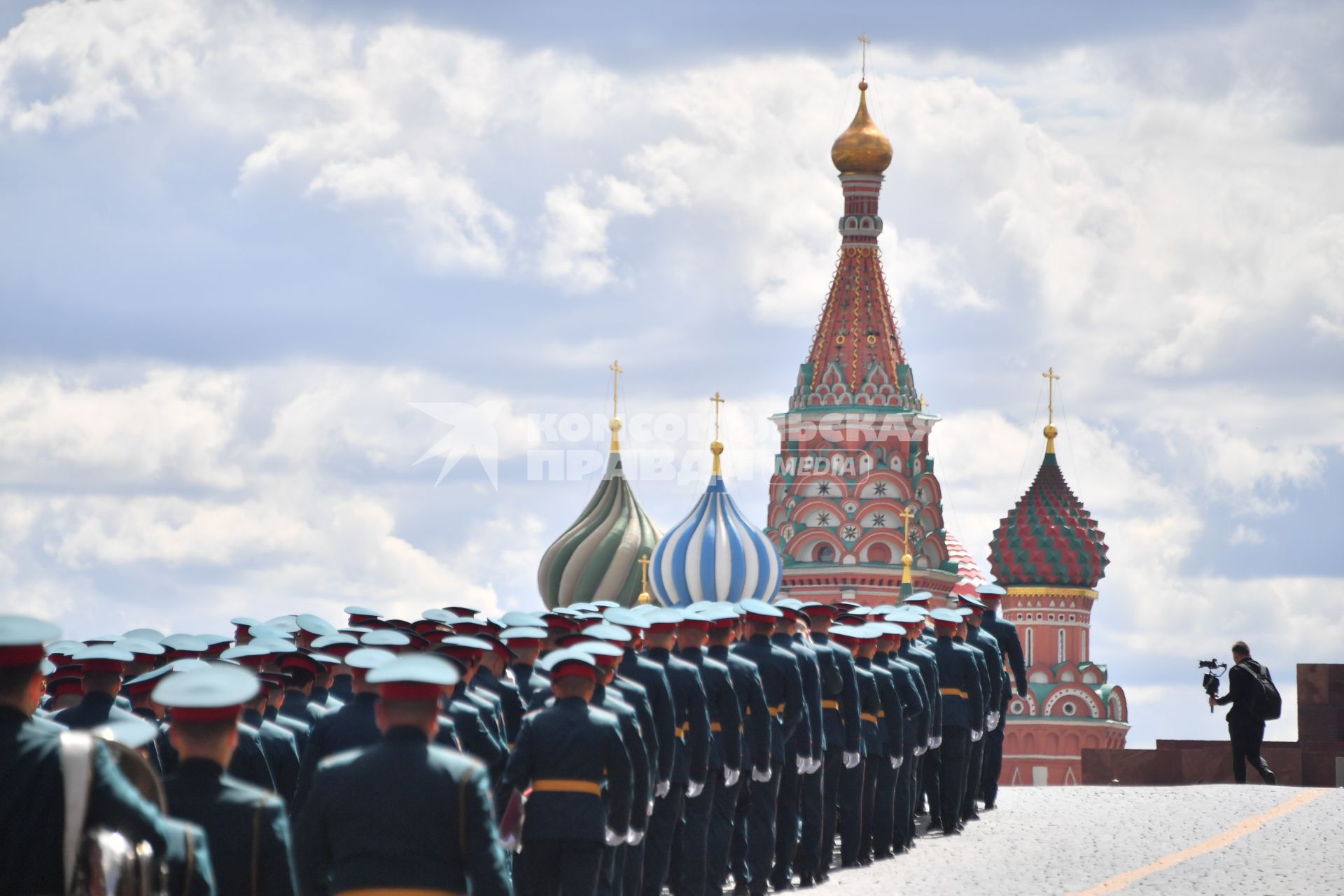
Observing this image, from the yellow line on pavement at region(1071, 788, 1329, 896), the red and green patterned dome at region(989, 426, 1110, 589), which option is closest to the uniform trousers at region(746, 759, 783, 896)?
the yellow line on pavement at region(1071, 788, 1329, 896)

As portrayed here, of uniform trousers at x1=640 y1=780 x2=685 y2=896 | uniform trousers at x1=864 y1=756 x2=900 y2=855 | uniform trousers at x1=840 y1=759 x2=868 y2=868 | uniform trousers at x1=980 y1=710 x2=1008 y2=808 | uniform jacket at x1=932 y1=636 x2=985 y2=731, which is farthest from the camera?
uniform trousers at x1=980 y1=710 x2=1008 y2=808

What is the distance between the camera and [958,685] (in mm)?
16766

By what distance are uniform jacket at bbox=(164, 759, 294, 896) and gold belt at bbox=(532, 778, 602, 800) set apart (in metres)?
2.72

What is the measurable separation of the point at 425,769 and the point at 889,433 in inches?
2467

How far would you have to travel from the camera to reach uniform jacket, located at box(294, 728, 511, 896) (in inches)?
246

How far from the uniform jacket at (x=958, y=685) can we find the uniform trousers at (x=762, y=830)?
3.25 metres

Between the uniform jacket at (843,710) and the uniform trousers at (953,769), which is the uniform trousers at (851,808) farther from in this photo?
the uniform trousers at (953,769)

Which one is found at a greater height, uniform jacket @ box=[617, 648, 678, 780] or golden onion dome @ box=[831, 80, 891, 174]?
golden onion dome @ box=[831, 80, 891, 174]

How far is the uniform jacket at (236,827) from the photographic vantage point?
20.3ft

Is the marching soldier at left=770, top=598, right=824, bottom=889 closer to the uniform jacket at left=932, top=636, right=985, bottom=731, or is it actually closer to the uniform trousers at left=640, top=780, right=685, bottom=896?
the uniform trousers at left=640, top=780, right=685, bottom=896

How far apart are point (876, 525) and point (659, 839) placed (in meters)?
55.7

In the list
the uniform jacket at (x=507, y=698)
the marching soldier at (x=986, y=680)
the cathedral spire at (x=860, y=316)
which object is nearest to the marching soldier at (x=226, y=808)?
the uniform jacket at (x=507, y=698)

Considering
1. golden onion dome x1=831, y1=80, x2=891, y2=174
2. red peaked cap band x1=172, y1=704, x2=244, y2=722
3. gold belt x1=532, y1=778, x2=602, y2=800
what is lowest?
gold belt x1=532, y1=778, x2=602, y2=800

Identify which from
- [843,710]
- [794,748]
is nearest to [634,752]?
[794,748]
